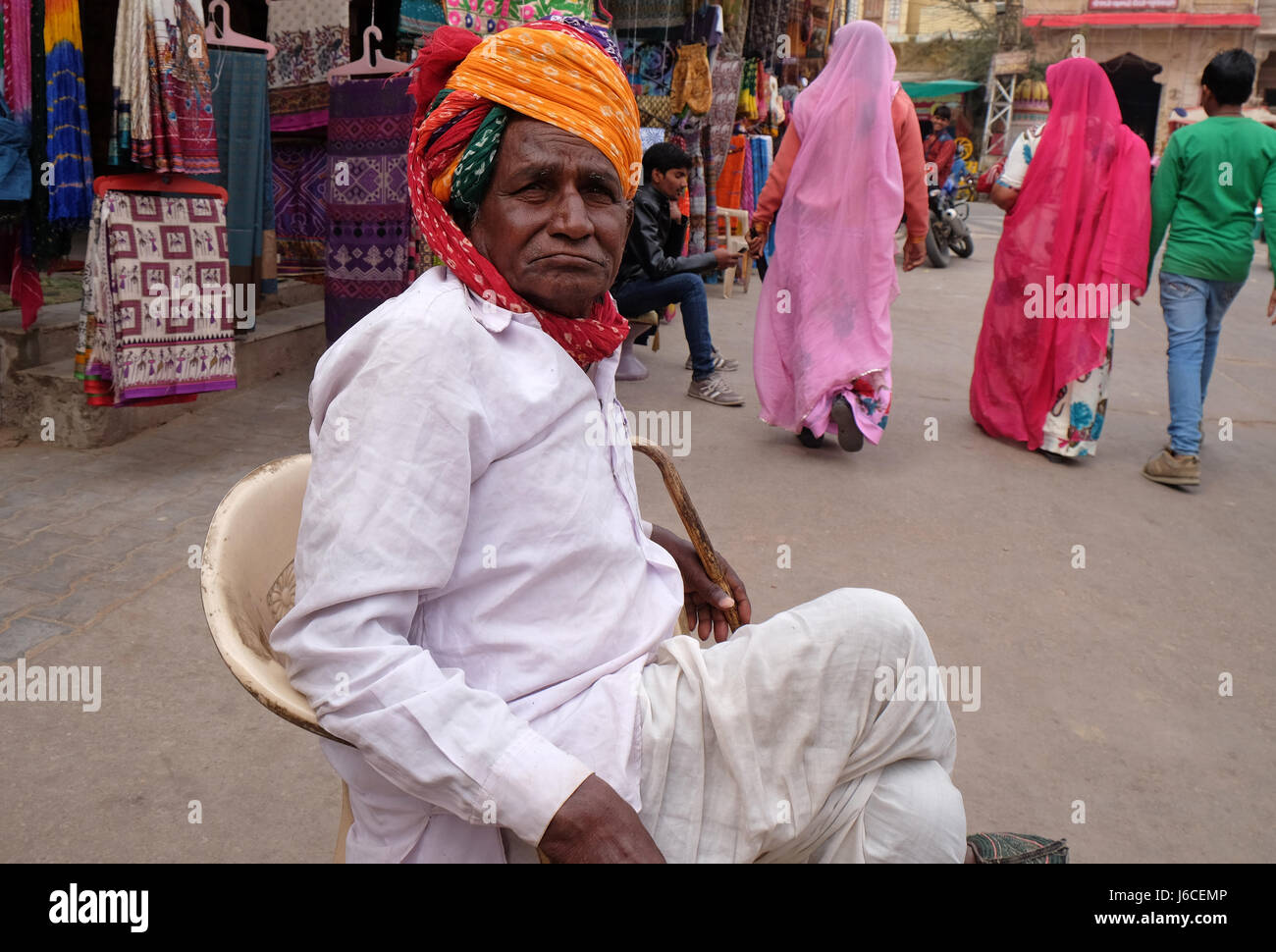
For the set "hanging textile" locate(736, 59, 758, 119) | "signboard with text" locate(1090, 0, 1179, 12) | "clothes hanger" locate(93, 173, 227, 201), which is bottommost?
"clothes hanger" locate(93, 173, 227, 201)

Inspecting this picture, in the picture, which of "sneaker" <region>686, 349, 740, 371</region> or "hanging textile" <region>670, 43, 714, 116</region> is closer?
"sneaker" <region>686, 349, 740, 371</region>

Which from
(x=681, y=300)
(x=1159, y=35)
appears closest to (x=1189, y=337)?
(x=681, y=300)

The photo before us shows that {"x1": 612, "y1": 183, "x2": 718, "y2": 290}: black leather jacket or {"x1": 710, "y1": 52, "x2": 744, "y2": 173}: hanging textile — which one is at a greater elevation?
{"x1": 710, "y1": 52, "x2": 744, "y2": 173}: hanging textile

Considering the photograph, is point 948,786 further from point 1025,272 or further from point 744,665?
Answer: point 1025,272

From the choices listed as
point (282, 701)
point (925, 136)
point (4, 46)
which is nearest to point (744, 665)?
point (282, 701)

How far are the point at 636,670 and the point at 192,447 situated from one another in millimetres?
3784

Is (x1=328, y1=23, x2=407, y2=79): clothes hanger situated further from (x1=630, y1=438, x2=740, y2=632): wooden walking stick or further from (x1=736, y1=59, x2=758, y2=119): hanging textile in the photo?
(x1=736, y1=59, x2=758, y2=119): hanging textile

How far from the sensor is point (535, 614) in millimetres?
1319

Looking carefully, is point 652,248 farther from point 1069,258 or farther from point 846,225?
point 1069,258

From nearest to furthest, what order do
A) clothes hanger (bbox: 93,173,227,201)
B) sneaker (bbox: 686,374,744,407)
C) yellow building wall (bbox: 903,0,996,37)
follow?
clothes hanger (bbox: 93,173,227,201)
sneaker (bbox: 686,374,744,407)
yellow building wall (bbox: 903,0,996,37)

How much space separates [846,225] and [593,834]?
429 cm

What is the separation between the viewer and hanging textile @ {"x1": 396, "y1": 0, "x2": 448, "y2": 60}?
513 centimetres

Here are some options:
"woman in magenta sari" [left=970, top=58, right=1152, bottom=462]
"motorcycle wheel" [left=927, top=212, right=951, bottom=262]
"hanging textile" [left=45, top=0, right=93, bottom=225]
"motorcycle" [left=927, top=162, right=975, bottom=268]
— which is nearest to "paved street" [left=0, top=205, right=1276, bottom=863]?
"woman in magenta sari" [left=970, top=58, right=1152, bottom=462]

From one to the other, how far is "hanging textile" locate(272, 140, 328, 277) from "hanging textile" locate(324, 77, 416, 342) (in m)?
0.89
